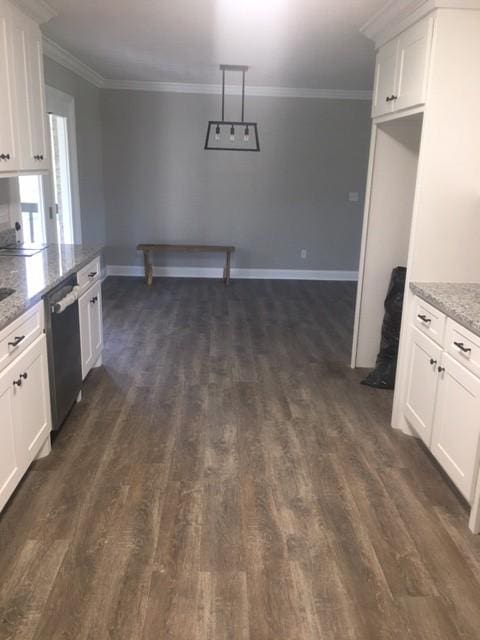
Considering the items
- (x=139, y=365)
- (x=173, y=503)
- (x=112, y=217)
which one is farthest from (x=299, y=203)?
(x=173, y=503)

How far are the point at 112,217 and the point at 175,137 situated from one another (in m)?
1.33

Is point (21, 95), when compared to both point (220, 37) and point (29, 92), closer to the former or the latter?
point (29, 92)

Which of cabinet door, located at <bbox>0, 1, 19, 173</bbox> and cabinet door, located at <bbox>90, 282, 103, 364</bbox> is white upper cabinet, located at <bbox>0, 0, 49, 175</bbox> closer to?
cabinet door, located at <bbox>0, 1, 19, 173</bbox>

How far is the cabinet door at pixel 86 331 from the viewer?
3395 millimetres

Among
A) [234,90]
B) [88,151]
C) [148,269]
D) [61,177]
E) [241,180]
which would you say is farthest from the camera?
[241,180]

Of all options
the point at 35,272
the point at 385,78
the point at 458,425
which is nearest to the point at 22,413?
the point at 35,272

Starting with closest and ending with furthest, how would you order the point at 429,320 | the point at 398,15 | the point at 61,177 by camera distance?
the point at 429,320 → the point at 398,15 → the point at 61,177

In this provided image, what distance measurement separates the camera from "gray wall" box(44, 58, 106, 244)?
5.59 m

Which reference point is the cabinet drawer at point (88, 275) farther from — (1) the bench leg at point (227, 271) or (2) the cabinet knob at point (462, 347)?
(1) the bench leg at point (227, 271)

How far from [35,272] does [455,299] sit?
2201 millimetres

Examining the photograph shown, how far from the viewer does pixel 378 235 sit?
389cm

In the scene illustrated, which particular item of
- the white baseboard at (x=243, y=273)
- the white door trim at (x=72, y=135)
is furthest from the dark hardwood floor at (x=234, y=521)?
the white baseboard at (x=243, y=273)

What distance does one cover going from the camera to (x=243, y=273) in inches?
290

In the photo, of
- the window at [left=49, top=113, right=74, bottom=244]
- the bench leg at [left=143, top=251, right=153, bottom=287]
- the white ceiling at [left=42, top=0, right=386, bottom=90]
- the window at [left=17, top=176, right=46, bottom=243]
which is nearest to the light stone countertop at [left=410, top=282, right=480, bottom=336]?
the white ceiling at [left=42, top=0, right=386, bottom=90]
